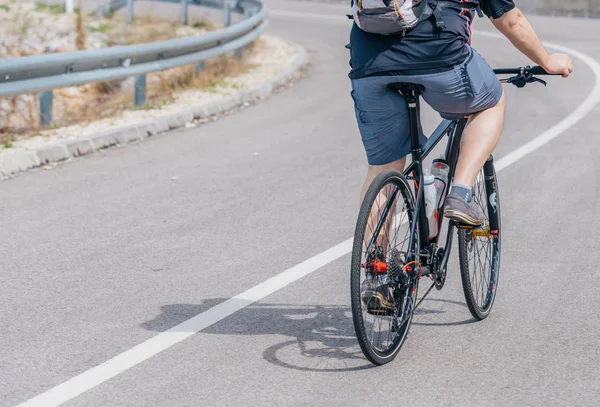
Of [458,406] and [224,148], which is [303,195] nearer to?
[224,148]

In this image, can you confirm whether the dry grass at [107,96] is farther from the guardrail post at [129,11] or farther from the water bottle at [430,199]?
the water bottle at [430,199]

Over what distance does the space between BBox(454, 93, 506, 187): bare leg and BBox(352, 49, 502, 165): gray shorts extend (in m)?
0.05

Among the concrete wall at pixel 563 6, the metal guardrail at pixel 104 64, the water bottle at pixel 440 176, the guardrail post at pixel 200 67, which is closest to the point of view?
the water bottle at pixel 440 176

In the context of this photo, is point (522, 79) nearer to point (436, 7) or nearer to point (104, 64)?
point (436, 7)

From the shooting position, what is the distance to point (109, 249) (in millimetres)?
6816

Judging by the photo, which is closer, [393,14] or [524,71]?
[393,14]

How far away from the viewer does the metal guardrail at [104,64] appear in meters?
9.91

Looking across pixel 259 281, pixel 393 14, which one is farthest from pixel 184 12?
pixel 393 14

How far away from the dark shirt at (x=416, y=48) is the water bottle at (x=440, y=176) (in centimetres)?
56

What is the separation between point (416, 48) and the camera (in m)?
4.60

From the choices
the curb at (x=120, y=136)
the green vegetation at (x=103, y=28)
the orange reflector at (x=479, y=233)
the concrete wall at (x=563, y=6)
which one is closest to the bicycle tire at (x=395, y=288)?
the orange reflector at (x=479, y=233)

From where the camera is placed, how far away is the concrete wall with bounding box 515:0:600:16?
89.1ft

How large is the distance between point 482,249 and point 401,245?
0.87 metres

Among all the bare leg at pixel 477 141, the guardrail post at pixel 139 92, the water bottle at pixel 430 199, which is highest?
the bare leg at pixel 477 141
